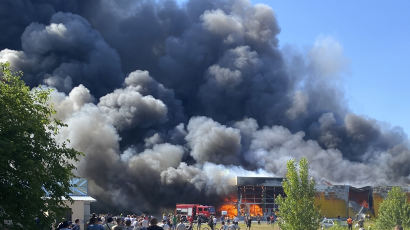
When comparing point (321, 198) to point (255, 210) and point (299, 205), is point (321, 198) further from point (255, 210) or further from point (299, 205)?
point (299, 205)

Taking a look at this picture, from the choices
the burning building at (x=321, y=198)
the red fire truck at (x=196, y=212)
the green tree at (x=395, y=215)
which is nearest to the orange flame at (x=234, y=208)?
the burning building at (x=321, y=198)

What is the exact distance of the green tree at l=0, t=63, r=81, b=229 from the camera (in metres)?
15.9

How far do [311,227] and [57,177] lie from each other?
16509 mm

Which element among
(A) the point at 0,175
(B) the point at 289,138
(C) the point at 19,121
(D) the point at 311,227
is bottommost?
(D) the point at 311,227

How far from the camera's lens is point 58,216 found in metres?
17.3

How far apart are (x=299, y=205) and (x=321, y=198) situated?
49.4 metres

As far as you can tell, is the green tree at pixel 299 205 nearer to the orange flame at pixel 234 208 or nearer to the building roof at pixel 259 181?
the building roof at pixel 259 181

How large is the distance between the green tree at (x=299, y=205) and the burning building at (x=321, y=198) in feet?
155

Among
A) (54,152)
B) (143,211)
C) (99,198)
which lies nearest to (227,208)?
(143,211)

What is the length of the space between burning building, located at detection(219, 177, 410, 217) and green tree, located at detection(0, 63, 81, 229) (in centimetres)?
6103

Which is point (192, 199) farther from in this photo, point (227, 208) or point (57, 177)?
point (57, 177)

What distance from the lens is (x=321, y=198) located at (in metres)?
76.9

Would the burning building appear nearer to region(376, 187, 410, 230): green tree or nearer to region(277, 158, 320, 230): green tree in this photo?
region(376, 187, 410, 230): green tree

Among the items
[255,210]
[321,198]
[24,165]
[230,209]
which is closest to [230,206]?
[230,209]
